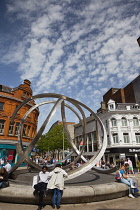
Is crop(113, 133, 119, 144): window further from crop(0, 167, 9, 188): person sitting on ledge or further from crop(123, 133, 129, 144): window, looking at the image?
crop(0, 167, 9, 188): person sitting on ledge

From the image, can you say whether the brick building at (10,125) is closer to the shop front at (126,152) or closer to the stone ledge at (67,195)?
the shop front at (126,152)

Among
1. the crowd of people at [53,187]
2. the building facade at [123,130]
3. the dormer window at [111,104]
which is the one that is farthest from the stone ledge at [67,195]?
the dormer window at [111,104]

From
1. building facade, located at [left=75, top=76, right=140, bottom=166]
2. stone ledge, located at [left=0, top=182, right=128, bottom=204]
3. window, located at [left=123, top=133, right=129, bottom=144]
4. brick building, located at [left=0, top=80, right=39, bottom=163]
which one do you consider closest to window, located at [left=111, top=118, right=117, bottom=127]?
building facade, located at [left=75, top=76, right=140, bottom=166]

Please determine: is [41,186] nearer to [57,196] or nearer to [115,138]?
[57,196]

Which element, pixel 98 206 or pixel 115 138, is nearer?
pixel 98 206

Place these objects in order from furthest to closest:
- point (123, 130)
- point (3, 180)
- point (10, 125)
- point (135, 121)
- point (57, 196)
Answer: point (135, 121) → point (123, 130) → point (10, 125) → point (3, 180) → point (57, 196)

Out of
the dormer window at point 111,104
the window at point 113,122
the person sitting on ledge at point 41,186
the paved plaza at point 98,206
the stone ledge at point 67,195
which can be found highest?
the dormer window at point 111,104

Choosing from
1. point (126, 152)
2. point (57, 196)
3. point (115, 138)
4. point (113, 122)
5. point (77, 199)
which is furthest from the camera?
point (113, 122)

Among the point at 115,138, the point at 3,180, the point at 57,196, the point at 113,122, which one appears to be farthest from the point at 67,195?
the point at 113,122

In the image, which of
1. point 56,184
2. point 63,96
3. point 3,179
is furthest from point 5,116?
point 56,184

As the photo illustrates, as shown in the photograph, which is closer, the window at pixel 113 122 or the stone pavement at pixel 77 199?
the stone pavement at pixel 77 199

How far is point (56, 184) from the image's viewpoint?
5145mm

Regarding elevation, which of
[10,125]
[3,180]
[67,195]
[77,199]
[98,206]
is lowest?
[98,206]

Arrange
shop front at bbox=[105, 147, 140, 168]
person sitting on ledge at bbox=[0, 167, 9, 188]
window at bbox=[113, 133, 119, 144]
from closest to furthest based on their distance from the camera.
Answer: person sitting on ledge at bbox=[0, 167, 9, 188] → shop front at bbox=[105, 147, 140, 168] → window at bbox=[113, 133, 119, 144]
